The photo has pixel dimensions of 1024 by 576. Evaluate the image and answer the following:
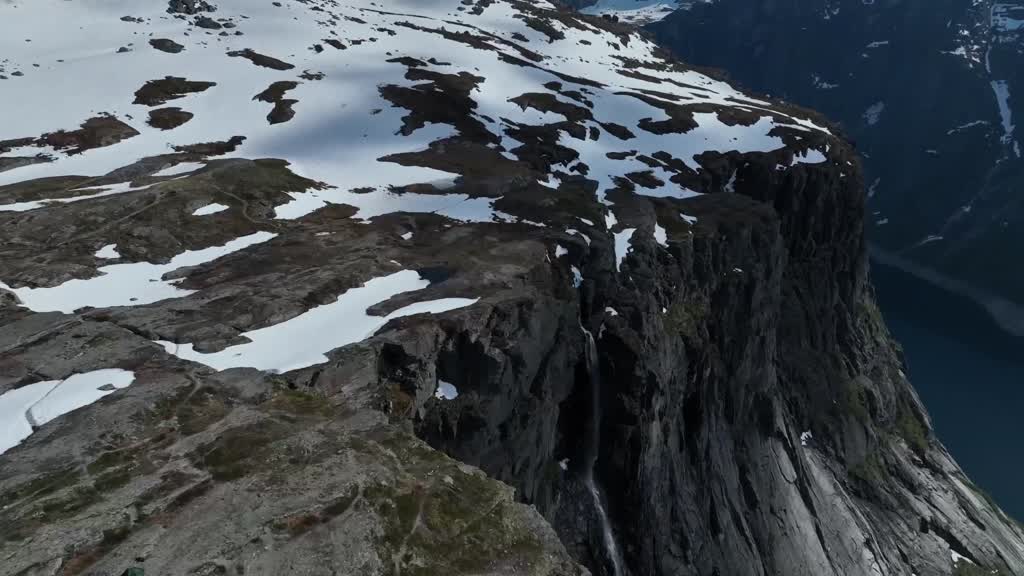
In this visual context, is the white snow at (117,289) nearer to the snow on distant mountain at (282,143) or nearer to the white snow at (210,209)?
the snow on distant mountain at (282,143)

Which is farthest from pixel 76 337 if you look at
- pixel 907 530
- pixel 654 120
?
pixel 907 530

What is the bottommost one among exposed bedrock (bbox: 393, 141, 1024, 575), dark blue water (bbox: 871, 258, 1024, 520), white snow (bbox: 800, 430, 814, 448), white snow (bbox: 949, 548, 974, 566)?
dark blue water (bbox: 871, 258, 1024, 520)

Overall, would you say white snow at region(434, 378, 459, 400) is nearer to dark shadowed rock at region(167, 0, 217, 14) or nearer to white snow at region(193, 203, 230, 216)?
white snow at region(193, 203, 230, 216)

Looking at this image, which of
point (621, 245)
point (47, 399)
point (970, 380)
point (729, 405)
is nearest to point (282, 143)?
point (621, 245)

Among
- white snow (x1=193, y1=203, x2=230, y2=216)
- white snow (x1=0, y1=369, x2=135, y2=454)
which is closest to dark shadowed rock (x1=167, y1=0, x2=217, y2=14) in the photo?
white snow (x1=193, y1=203, x2=230, y2=216)

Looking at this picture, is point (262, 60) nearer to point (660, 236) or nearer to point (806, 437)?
point (660, 236)

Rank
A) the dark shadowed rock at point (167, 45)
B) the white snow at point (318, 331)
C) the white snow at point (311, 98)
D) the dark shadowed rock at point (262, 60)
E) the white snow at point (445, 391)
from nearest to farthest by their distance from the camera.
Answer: the white snow at point (318, 331) → the white snow at point (445, 391) → the white snow at point (311, 98) → the dark shadowed rock at point (167, 45) → the dark shadowed rock at point (262, 60)

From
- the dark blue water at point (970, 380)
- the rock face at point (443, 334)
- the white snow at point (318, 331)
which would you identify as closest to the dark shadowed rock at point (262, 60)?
the rock face at point (443, 334)

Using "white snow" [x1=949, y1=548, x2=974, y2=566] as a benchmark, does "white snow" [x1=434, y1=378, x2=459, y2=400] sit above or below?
above
